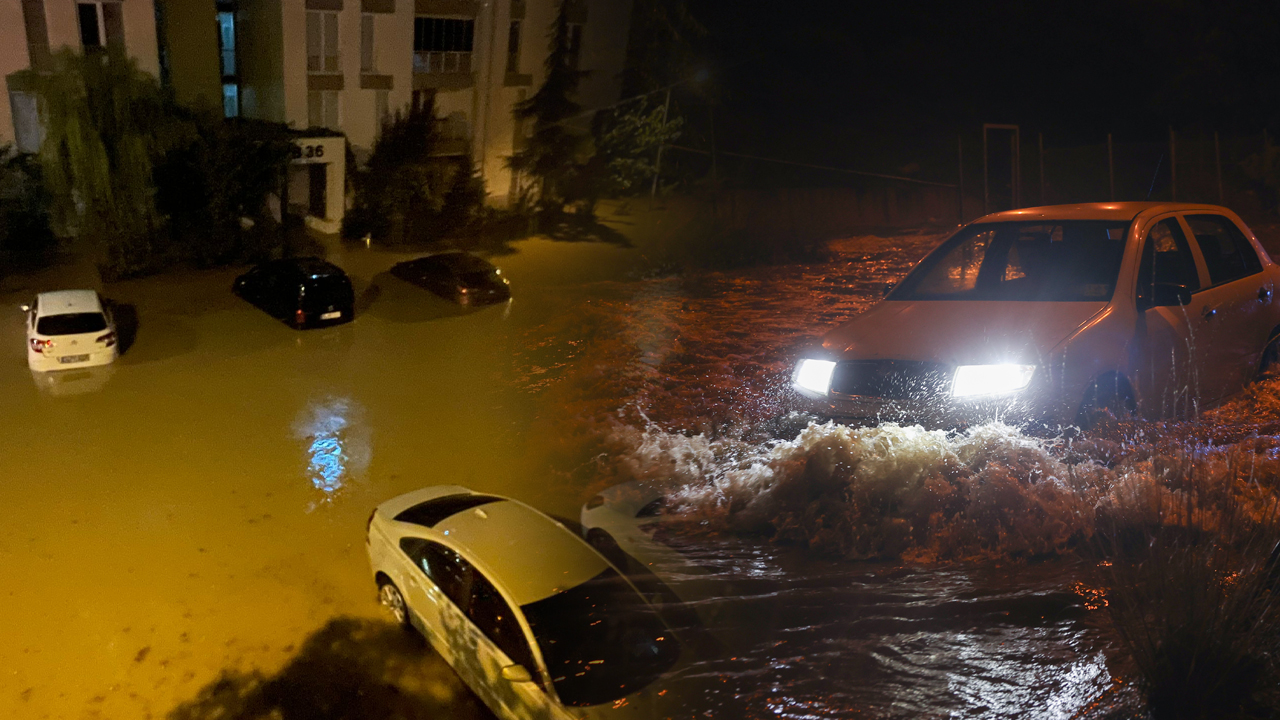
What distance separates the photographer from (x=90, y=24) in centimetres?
2366

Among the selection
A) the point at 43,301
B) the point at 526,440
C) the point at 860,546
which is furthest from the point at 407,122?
the point at 860,546

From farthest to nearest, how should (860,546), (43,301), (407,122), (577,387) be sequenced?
(407,122) → (43,301) → (577,387) → (860,546)

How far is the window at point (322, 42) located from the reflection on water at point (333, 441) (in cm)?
1738

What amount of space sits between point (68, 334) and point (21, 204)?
33.8 feet

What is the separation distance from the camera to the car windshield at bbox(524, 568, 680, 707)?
5977mm

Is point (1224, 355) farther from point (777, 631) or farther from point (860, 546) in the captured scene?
point (777, 631)

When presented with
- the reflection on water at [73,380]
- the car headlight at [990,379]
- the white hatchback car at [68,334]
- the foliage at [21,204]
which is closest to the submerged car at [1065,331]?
the car headlight at [990,379]

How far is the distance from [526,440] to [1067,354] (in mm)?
7048

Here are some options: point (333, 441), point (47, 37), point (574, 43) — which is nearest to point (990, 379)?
point (333, 441)

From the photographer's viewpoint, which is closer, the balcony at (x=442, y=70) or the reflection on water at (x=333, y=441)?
the reflection on water at (x=333, y=441)

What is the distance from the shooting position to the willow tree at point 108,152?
21.1 m

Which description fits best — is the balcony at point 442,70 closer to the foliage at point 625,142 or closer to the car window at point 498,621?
the foliage at point 625,142

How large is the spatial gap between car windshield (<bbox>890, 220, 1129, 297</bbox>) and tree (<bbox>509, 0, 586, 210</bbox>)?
83.1 ft

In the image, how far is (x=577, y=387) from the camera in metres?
14.4
